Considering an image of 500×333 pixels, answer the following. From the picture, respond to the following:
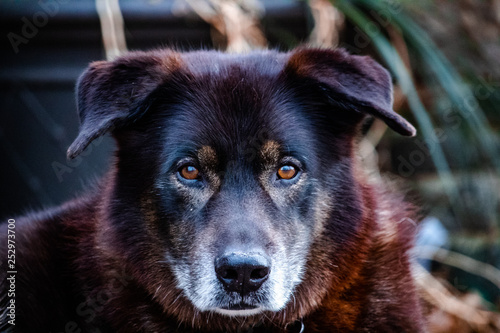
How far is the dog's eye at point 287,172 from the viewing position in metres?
2.45

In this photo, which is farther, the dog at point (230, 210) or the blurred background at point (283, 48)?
the blurred background at point (283, 48)

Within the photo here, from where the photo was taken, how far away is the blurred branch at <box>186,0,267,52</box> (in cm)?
479

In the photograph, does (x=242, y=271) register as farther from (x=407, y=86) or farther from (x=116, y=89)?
(x=407, y=86)

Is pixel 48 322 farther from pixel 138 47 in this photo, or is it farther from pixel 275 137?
pixel 138 47

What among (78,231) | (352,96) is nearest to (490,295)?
(352,96)

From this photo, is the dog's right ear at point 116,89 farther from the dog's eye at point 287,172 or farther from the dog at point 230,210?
the dog's eye at point 287,172

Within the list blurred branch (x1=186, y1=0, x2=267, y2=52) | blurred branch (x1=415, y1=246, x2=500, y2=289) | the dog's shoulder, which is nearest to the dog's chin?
the dog's shoulder

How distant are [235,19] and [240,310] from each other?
2956 millimetres

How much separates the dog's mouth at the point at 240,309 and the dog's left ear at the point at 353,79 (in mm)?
841

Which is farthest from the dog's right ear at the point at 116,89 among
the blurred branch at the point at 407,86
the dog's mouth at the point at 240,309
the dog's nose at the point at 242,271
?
the blurred branch at the point at 407,86

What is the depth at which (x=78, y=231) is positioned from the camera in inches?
113

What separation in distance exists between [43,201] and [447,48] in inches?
127

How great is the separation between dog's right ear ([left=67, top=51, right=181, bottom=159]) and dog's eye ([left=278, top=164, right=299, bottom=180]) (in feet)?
1.94

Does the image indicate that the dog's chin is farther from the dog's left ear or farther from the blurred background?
the blurred background
